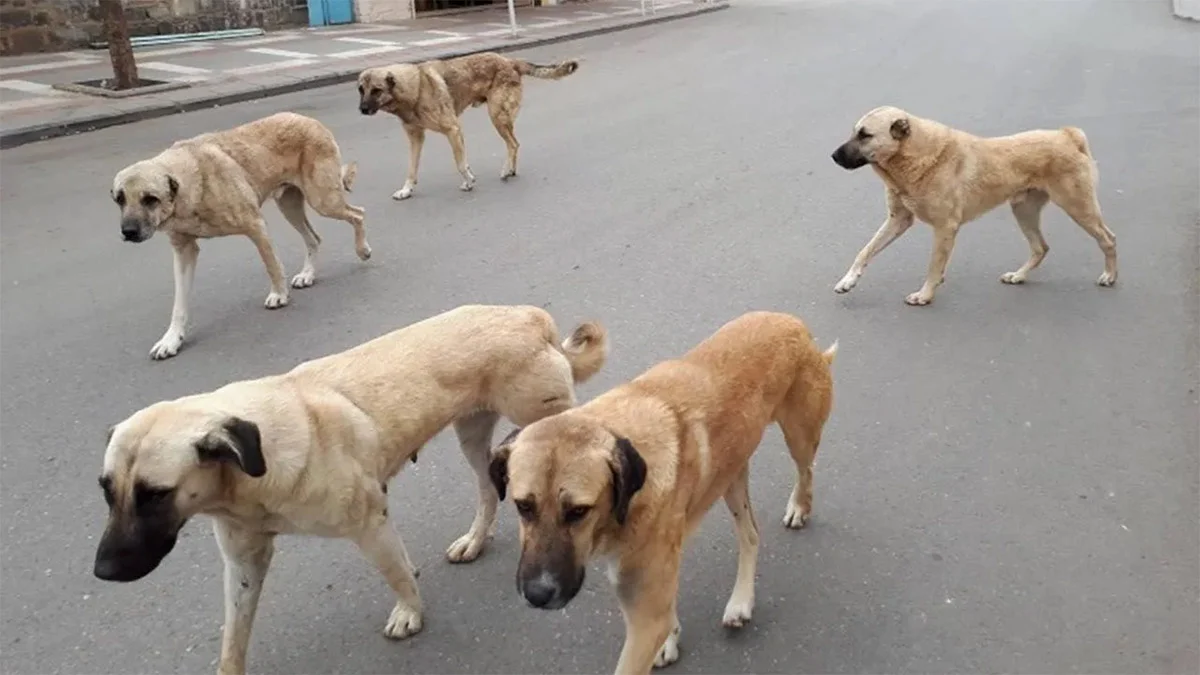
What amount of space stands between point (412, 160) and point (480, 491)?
5.90 meters

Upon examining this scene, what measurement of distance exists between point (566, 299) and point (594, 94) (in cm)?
804

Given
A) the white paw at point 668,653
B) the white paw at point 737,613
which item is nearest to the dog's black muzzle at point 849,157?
the white paw at point 737,613

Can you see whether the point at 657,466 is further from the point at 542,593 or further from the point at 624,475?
the point at 542,593

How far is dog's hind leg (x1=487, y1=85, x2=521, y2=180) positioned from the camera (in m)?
9.60

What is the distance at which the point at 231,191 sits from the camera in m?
6.02

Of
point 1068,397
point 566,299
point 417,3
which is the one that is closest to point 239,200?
point 566,299

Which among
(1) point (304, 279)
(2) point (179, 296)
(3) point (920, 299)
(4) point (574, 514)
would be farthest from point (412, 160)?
(4) point (574, 514)

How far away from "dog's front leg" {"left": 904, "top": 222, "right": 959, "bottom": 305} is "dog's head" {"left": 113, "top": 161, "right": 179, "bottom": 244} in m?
4.64

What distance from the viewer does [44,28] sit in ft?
57.2

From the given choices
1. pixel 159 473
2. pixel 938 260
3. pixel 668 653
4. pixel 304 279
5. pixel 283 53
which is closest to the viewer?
pixel 159 473

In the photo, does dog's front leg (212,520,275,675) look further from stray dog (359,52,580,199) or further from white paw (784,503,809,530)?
stray dog (359,52,580,199)

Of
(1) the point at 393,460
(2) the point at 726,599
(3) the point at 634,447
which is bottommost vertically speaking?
(2) the point at 726,599

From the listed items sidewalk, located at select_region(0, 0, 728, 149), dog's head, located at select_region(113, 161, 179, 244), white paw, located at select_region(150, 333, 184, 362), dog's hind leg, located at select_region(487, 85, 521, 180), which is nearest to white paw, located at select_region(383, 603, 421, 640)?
white paw, located at select_region(150, 333, 184, 362)

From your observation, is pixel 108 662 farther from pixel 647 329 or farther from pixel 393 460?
pixel 647 329
